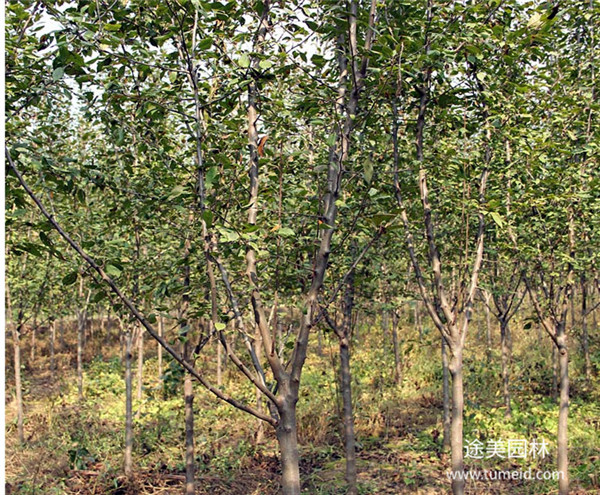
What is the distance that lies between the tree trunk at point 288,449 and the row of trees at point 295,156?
0.01 metres

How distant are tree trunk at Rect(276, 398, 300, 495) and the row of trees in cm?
1

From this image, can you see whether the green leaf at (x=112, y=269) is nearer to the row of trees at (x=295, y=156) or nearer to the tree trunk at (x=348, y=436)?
the row of trees at (x=295, y=156)

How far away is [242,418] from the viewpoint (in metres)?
11.7

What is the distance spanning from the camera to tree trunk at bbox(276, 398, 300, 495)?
2795 millimetres

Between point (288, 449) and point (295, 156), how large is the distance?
1832 mm

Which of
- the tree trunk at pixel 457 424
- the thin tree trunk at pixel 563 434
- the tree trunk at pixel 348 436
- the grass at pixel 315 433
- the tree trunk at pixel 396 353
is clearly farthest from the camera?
the tree trunk at pixel 396 353

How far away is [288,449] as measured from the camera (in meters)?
2.82

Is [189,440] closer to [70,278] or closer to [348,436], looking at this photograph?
[348,436]

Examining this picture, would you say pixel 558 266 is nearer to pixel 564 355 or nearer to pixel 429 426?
pixel 564 355

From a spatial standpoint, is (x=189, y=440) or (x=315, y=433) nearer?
(x=189, y=440)

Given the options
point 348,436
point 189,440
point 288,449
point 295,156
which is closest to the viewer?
point 288,449

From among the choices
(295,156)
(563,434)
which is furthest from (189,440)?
(563,434)

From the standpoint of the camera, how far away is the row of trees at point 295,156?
2.75 metres
